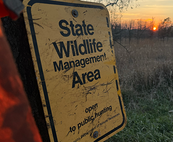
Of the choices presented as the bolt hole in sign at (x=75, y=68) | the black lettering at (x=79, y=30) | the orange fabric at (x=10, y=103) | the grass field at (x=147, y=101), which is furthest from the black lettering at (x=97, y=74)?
the grass field at (x=147, y=101)

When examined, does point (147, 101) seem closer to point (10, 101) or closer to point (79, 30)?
point (79, 30)

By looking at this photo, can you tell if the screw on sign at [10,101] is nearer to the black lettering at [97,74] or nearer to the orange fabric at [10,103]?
the orange fabric at [10,103]

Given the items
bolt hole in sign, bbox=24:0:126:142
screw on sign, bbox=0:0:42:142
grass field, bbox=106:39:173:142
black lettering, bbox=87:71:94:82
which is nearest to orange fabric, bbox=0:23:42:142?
screw on sign, bbox=0:0:42:142

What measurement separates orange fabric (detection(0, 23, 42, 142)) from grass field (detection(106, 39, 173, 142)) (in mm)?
2000

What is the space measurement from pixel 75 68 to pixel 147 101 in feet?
9.95

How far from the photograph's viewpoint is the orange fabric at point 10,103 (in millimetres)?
593

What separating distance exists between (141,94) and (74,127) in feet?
10.9

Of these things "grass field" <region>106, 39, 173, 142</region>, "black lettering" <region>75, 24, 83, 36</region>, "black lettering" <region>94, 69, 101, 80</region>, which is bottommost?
"grass field" <region>106, 39, 173, 142</region>

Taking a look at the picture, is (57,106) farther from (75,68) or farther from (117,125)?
(117,125)

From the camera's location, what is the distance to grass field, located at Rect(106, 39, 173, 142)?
2412 mm

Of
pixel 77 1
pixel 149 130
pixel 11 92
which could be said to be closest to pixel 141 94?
pixel 149 130

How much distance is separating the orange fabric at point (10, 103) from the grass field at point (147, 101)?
2000 mm

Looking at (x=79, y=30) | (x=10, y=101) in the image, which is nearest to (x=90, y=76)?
(x=79, y=30)

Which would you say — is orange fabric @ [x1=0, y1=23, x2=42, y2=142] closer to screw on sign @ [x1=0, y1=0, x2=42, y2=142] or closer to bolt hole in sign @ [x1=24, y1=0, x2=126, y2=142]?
screw on sign @ [x1=0, y1=0, x2=42, y2=142]
